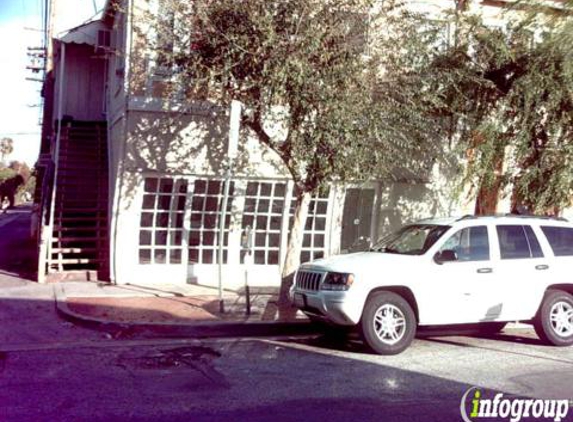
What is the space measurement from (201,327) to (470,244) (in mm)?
3908

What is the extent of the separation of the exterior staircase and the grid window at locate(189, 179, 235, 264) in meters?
1.83

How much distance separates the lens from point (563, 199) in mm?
11305

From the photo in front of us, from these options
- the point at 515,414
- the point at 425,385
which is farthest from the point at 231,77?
the point at 515,414

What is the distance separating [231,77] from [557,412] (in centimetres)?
622

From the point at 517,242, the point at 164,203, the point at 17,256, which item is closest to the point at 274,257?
the point at 164,203

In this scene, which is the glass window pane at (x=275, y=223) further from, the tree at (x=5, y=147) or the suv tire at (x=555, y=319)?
the tree at (x=5, y=147)

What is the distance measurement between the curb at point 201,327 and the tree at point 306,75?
961mm

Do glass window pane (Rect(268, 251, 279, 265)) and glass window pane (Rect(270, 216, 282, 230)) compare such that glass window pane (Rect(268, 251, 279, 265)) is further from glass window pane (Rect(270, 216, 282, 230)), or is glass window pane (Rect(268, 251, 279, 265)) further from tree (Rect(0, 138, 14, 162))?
tree (Rect(0, 138, 14, 162))

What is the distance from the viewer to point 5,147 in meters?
87.9

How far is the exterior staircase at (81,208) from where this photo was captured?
42.8 ft

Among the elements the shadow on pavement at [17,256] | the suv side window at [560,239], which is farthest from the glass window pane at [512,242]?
the shadow on pavement at [17,256]

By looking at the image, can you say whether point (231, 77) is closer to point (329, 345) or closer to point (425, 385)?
point (329, 345)

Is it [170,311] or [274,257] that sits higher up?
[274,257]

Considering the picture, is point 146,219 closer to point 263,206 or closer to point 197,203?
point 197,203
